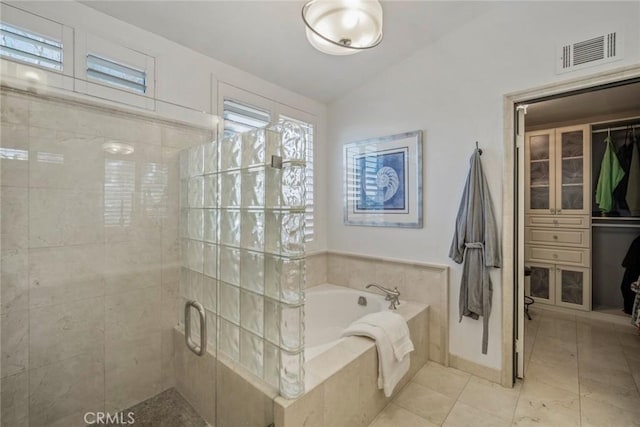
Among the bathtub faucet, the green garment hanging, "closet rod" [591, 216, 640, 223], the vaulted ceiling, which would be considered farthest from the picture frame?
"closet rod" [591, 216, 640, 223]

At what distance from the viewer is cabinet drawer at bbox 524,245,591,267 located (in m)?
3.31

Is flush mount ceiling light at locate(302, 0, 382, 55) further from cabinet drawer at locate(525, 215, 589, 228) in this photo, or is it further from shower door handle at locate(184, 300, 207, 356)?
cabinet drawer at locate(525, 215, 589, 228)

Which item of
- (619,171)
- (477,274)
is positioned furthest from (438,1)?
(619,171)

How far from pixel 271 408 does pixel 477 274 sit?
1774 millimetres

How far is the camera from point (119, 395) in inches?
68.0

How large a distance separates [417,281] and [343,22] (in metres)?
2.15

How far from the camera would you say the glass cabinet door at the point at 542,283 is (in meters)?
3.54

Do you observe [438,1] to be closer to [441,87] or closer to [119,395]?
[441,87]

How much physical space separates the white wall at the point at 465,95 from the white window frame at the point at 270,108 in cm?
60

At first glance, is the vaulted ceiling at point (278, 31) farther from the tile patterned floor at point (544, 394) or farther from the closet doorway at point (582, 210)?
the tile patterned floor at point (544, 394)

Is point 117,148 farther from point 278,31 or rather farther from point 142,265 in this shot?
point 278,31

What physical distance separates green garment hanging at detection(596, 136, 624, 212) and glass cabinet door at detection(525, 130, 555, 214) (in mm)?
439

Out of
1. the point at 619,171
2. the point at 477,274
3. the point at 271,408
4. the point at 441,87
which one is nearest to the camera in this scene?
the point at 271,408

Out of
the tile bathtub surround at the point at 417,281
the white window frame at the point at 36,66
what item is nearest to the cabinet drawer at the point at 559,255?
the tile bathtub surround at the point at 417,281
